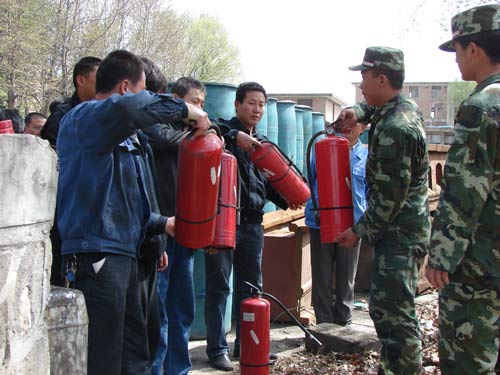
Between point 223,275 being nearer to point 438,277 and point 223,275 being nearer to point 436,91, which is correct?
point 438,277

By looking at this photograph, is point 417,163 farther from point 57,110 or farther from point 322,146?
point 57,110

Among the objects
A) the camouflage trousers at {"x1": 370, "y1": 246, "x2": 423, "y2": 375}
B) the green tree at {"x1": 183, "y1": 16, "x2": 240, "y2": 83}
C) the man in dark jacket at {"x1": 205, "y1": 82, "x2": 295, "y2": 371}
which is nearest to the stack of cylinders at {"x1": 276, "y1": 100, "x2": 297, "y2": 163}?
the man in dark jacket at {"x1": 205, "y1": 82, "x2": 295, "y2": 371}

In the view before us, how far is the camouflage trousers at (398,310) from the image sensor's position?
355cm

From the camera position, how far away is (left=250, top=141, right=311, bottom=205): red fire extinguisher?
4359mm

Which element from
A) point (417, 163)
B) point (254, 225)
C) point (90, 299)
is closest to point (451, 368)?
point (417, 163)

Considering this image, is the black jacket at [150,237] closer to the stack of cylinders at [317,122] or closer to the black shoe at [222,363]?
the black shoe at [222,363]

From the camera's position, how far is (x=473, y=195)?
2785 mm

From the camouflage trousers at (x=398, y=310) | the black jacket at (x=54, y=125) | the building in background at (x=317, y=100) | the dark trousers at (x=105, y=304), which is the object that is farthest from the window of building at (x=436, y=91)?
the dark trousers at (x=105, y=304)

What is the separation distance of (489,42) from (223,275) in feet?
8.32

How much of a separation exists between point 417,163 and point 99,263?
1.96 meters

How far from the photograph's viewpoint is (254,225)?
4773 mm

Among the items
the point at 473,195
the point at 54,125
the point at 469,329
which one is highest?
the point at 54,125

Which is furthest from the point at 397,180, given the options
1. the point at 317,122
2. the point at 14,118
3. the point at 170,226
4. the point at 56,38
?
the point at 56,38

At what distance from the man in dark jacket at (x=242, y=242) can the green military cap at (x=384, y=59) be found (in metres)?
1.11
